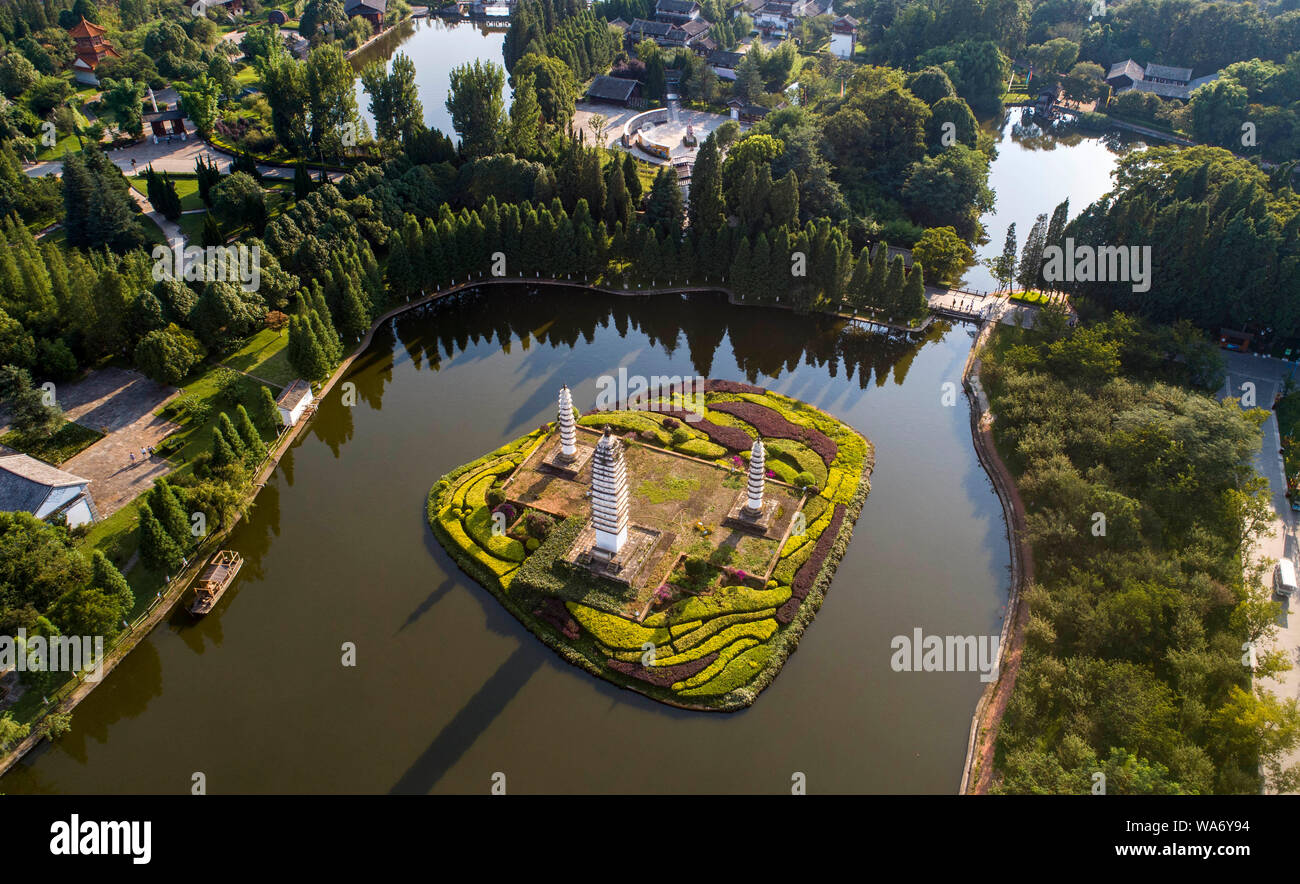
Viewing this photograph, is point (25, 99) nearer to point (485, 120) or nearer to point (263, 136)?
point (263, 136)

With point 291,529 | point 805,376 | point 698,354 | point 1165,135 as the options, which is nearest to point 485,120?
point 698,354

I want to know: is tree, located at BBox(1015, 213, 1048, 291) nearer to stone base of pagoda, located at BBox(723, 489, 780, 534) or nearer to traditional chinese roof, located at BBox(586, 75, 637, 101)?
stone base of pagoda, located at BBox(723, 489, 780, 534)

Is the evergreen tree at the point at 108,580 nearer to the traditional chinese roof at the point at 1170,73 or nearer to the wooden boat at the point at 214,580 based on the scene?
the wooden boat at the point at 214,580

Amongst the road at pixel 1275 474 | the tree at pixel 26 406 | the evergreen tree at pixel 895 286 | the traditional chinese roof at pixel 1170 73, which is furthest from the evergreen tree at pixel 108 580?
the traditional chinese roof at pixel 1170 73

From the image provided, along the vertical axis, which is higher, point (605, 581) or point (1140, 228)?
point (1140, 228)

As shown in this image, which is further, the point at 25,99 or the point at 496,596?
the point at 25,99

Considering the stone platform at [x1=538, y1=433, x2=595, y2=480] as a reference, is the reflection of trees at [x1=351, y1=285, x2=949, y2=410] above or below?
above

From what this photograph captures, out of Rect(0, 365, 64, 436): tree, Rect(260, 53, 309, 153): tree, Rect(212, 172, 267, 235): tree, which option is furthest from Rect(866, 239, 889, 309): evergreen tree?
Rect(260, 53, 309, 153): tree

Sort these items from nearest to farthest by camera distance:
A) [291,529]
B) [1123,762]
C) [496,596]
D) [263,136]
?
[1123,762] → [496,596] → [291,529] → [263,136]
